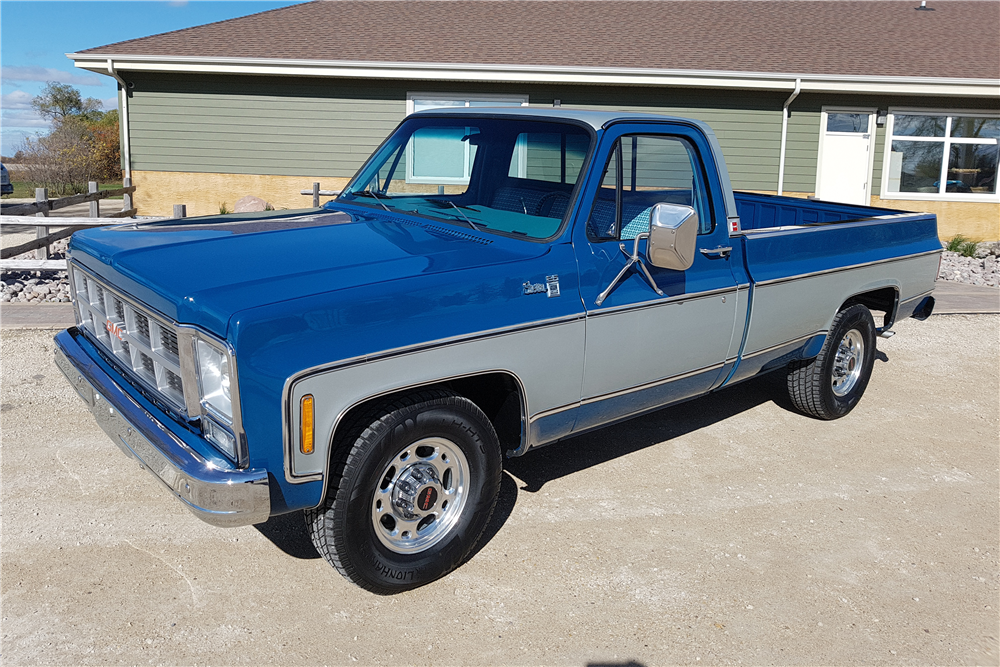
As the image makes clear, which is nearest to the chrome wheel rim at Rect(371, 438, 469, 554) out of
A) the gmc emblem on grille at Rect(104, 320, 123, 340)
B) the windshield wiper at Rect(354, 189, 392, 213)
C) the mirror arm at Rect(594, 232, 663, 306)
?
the mirror arm at Rect(594, 232, 663, 306)

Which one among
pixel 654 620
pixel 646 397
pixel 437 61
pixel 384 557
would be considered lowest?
pixel 654 620

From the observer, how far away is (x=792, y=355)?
5.34 meters

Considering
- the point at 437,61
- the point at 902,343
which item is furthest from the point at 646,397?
the point at 437,61

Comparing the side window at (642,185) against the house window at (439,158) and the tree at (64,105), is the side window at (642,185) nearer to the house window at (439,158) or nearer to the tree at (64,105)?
the house window at (439,158)

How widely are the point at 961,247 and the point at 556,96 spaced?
25.2 ft

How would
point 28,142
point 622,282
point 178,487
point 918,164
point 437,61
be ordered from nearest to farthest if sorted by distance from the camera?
point 178,487 < point 622,282 < point 437,61 < point 918,164 < point 28,142

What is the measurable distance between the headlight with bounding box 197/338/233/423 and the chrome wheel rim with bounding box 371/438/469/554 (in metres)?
0.68

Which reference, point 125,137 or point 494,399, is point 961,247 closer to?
point 494,399

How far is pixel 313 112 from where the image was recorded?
1547 cm

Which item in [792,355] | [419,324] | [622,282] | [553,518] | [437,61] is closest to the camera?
[419,324]

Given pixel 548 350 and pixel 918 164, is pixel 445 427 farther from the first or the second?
pixel 918 164

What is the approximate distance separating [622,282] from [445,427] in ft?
3.82

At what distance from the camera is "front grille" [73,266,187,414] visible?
3.31 metres

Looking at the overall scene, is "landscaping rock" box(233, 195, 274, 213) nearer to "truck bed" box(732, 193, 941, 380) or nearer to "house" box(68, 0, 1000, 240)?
"house" box(68, 0, 1000, 240)
